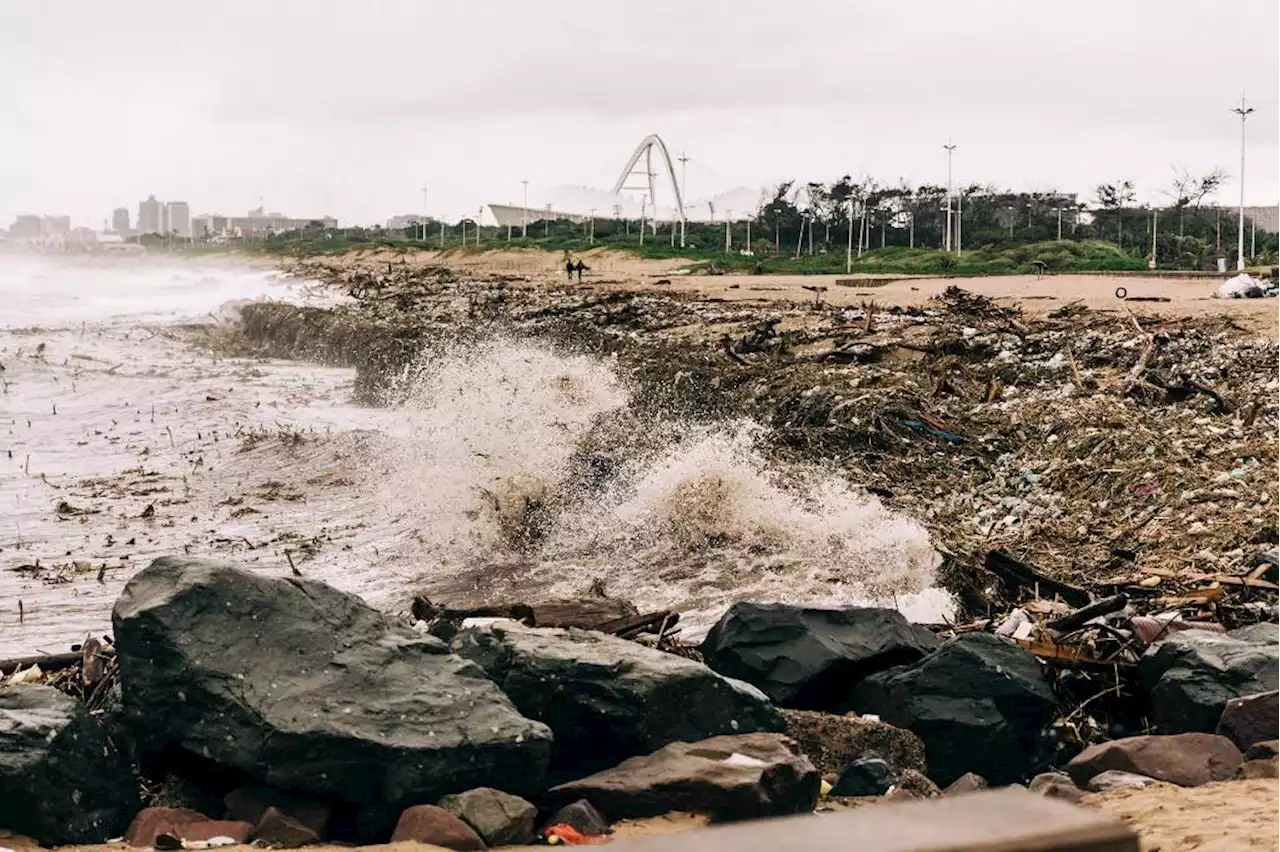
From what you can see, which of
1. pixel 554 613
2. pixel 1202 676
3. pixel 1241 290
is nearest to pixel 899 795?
pixel 1202 676

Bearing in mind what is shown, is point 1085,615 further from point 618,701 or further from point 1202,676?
point 618,701

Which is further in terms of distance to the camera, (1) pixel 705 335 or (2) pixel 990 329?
(1) pixel 705 335

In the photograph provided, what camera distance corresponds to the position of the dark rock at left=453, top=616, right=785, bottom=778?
4.94m

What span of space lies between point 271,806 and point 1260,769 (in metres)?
3.29

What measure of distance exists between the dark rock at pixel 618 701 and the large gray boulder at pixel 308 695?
214 millimetres

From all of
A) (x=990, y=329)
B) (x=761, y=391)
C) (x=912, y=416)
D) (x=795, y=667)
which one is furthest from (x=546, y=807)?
(x=990, y=329)

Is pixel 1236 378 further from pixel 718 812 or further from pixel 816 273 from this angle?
pixel 816 273

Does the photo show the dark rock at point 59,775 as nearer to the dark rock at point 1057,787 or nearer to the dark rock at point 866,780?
the dark rock at point 866,780

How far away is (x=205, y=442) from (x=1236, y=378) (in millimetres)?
10929

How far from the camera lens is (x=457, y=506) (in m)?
11.0

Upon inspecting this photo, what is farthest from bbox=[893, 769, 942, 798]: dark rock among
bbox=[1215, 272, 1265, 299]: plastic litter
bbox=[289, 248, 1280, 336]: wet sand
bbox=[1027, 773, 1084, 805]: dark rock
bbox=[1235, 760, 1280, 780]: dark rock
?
bbox=[1215, 272, 1265, 299]: plastic litter

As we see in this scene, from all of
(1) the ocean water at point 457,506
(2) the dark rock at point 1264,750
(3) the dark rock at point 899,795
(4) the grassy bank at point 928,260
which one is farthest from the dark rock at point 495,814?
(4) the grassy bank at point 928,260

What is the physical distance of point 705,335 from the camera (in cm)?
1989

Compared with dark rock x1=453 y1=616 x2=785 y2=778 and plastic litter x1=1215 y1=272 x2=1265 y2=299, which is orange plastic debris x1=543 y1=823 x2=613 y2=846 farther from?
plastic litter x1=1215 y1=272 x2=1265 y2=299
